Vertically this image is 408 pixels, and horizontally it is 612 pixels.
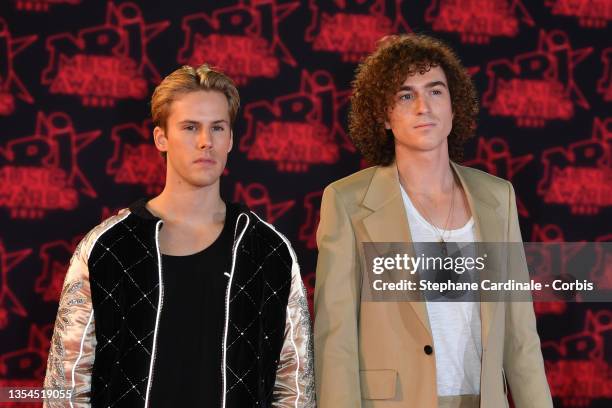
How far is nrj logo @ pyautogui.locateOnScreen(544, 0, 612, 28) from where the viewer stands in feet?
11.3

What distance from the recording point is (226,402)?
95.3 inches

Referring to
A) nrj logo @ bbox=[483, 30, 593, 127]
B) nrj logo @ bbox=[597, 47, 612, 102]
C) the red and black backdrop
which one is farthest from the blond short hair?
nrj logo @ bbox=[597, 47, 612, 102]

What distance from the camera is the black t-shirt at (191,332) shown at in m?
2.41

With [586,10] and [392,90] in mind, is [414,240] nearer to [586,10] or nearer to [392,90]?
[392,90]

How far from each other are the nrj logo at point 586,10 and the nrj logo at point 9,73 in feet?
7.02

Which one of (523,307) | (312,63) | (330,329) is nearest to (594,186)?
(523,307)

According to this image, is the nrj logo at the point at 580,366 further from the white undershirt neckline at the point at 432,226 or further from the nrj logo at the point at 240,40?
the nrj logo at the point at 240,40

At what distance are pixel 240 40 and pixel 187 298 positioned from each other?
121 centimetres

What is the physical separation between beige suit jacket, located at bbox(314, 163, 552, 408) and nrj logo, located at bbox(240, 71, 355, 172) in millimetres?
524

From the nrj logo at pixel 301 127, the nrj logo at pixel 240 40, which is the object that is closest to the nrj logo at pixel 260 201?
the nrj logo at pixel 301 127

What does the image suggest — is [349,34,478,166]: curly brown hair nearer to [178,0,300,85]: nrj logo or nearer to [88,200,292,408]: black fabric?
[178,0,300,85]: nrj logo

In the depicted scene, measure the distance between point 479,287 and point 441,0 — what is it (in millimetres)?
1340

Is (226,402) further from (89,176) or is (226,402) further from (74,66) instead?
(74,66)

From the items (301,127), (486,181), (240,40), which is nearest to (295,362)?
(486,181)
